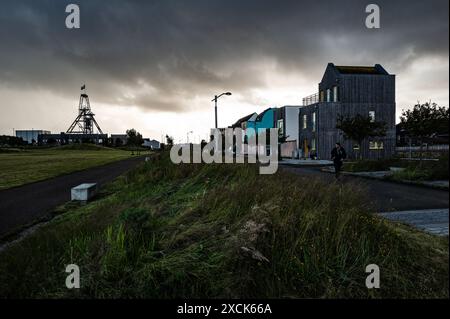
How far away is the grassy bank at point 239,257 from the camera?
310 centimetres

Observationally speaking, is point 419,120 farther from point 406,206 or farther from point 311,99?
point 311,99

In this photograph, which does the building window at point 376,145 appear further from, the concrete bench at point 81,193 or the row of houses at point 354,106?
the concrete bench at point 81,193

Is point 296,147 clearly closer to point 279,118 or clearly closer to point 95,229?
point 279,118

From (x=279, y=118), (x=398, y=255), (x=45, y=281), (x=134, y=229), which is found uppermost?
(x=279, y=118)

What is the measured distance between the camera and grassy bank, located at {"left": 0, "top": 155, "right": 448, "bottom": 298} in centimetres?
310

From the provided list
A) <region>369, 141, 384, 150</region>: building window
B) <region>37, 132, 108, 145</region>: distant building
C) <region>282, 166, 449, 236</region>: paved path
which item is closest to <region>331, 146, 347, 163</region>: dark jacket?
<region>282, 166, 449, 236</region>: paved path

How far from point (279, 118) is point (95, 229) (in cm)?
3977

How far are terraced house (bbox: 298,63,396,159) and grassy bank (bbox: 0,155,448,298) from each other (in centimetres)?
3018

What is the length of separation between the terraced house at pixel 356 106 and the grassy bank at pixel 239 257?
3018cm

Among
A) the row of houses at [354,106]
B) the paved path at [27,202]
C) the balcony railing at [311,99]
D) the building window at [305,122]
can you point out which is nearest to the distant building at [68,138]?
the balcony railing at [311,99]

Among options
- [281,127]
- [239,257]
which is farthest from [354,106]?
[239,257]

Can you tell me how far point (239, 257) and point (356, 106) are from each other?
111 feet

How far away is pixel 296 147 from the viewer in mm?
40219
